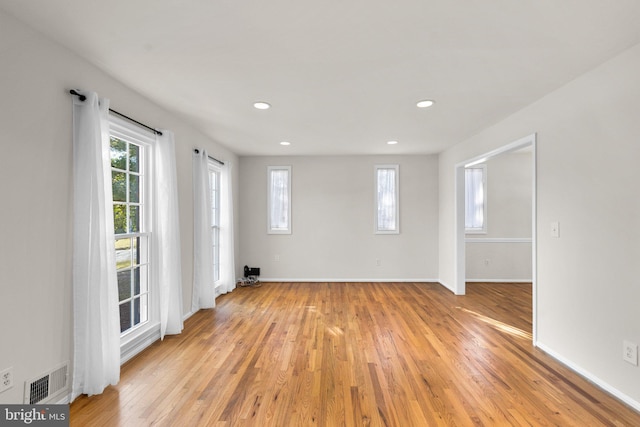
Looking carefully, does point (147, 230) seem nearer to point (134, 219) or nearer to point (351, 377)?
point (134, 219)

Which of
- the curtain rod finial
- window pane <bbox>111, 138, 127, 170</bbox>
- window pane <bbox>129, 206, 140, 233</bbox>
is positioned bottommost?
window pane <bbox>129, 206, 140, 233</bbox>

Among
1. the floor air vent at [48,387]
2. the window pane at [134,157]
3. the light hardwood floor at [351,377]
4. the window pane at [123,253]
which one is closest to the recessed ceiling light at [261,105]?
the window pane at [134,157]

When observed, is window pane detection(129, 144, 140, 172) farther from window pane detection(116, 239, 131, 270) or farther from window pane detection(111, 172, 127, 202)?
window pane detection(116, 239, 131, 270)

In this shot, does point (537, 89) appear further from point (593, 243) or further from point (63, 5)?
point (63, 5)

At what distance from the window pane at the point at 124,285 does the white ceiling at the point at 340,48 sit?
1.74 m

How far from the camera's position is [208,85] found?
2707 mm

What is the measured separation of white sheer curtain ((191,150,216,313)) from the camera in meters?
4.07

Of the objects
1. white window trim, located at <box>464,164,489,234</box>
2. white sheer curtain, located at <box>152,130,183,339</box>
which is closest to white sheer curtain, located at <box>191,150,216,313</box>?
white sheer curtain, located at <box>152,130,183,339</box>

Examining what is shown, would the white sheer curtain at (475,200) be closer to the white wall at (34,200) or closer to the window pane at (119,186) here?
the window pane at (119,186)

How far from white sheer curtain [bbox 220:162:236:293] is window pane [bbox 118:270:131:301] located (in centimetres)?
214

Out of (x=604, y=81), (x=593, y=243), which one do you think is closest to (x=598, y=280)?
(x=593, y=243)

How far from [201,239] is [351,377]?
2658 millimetres

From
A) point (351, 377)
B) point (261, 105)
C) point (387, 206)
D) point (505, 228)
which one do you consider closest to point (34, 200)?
point (261, 105)

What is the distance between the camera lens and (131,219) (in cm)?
300
